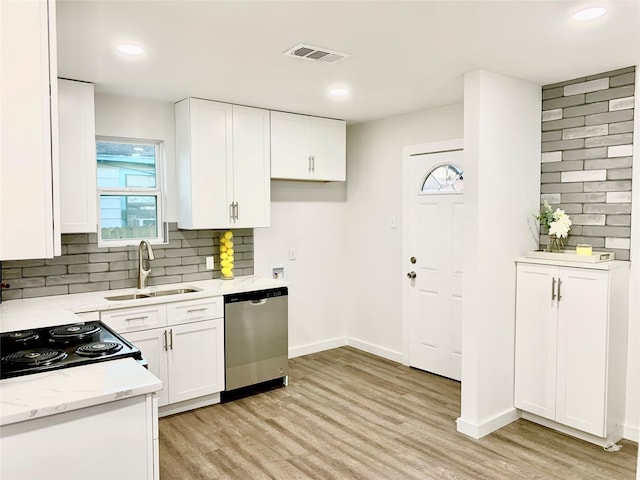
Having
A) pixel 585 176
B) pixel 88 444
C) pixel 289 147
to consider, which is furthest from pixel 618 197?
pixel 88 444

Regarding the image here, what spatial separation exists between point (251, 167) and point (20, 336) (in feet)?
7.89

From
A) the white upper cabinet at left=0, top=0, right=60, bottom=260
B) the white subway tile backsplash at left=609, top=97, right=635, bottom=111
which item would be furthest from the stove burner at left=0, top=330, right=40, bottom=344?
the white subway tile backsplash at left=609, top=97, right=635, bottom=111

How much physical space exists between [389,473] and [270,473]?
0.70 m

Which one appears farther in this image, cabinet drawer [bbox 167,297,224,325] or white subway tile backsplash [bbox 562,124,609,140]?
cabinet drawer [bbox 167,297,224,325]

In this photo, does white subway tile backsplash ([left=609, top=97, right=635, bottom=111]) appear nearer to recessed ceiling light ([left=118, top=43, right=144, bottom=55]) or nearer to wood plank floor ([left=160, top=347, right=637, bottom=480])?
wood plank floor ([left=160, top=347, right=637, bottom=480])

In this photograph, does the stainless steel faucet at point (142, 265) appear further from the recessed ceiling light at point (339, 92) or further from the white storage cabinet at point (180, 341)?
the recessed ceiling light at point (339, 92)

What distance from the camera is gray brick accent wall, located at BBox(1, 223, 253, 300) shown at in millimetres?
3463

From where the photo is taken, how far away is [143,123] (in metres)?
3.96

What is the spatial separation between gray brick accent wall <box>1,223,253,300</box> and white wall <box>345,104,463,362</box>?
1.27 meters

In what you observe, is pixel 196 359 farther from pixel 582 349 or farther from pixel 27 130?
pixel 582 349

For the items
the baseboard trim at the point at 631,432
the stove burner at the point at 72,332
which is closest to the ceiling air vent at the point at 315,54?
the stove burner at the point at 72,332

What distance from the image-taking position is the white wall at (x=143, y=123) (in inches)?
149

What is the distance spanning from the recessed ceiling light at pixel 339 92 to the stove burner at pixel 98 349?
96.9 inches

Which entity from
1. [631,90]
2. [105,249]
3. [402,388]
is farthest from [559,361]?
[105,249]
